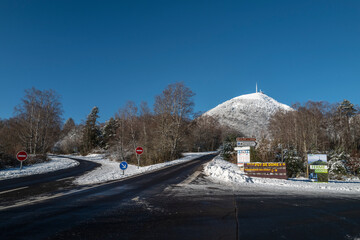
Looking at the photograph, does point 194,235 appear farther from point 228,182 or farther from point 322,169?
point 322,169

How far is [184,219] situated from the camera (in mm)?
4270

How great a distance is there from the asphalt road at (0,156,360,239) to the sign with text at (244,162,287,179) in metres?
4.82

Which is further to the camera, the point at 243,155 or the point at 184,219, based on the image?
the point at 243,155

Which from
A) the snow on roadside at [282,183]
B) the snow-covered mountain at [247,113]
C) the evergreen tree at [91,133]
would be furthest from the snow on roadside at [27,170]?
the snow-covered mountain at [247,113]

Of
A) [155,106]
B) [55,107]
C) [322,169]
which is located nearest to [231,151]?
[322,169]

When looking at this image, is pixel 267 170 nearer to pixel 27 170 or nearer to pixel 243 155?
pixel 243 155

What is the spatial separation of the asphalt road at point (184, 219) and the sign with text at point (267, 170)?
482cm

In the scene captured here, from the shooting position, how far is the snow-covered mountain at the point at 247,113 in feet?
344

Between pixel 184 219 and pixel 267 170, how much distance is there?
884 cm

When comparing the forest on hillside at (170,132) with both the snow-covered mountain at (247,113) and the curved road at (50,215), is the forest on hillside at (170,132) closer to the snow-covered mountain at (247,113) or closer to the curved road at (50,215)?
the curved road at (50,215)

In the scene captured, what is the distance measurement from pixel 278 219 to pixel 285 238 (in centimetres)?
107

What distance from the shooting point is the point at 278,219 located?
4.32m

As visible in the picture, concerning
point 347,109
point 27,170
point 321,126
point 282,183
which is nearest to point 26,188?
point 27,170

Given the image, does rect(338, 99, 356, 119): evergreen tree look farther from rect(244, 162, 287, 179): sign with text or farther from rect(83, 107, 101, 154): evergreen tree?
rect(83, 107, 101, 154): evergreen tree
